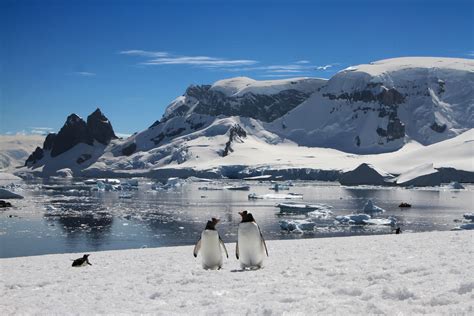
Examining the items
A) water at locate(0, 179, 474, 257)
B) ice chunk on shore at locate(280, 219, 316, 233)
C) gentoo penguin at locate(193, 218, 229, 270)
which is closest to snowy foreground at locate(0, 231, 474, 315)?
gentoo penguin at locate(193, 218, 229, 270)

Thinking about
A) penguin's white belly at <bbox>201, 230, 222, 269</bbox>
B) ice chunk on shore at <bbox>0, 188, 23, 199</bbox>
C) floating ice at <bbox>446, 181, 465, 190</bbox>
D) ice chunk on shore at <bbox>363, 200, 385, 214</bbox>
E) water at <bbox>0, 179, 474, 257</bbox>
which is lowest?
water at <bbox>0, 179, 474, 257</bbox>

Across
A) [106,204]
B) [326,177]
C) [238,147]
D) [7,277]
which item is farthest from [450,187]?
[238,147]

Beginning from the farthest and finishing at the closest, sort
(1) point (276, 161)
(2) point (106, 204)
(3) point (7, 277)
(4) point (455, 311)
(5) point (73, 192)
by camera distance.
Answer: (1) point (276, 161), (5) point (73, 192), (2) point (106, 204), (3) point (7, 277), (4) point (455, 311)

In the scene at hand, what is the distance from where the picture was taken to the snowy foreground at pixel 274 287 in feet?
23.3

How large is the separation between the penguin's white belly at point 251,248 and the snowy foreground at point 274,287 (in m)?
0.27

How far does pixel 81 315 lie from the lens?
766 cm

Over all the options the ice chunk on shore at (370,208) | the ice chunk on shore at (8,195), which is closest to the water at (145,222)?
the ice chunk on shore at (370,208)

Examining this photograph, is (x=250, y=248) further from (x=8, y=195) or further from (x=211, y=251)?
(x=8, y=195)

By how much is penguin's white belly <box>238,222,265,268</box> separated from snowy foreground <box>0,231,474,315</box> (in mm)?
266

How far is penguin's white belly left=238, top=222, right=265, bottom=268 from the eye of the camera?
11531mm

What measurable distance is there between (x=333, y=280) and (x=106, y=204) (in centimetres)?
5180

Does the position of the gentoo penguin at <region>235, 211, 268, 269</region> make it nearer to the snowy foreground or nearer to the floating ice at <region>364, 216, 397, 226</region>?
the snowy foreground

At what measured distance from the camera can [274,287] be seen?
8578 mm

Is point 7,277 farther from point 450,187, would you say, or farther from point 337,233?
point 450,187
